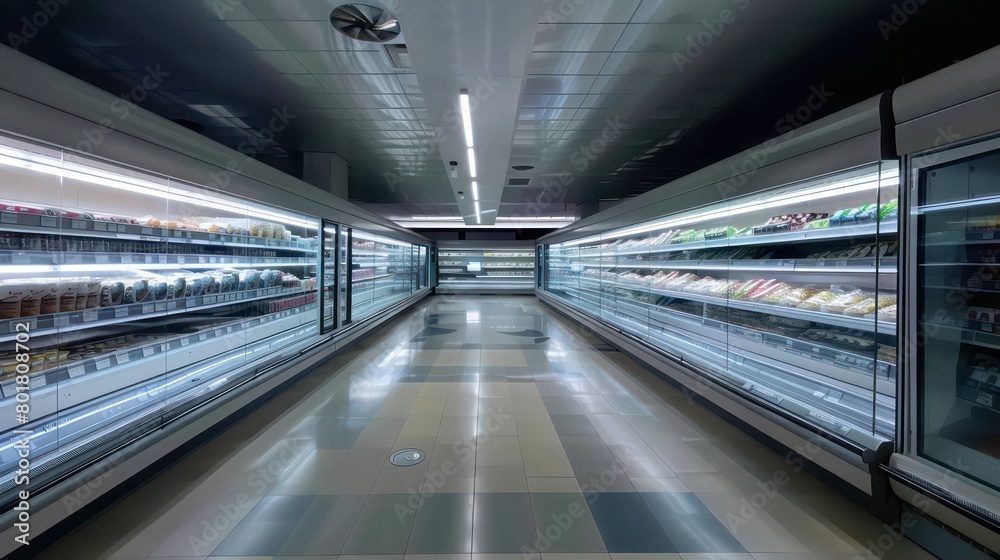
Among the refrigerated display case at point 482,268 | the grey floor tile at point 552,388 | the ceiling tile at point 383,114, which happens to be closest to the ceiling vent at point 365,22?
the ceiling tile at point 383,114

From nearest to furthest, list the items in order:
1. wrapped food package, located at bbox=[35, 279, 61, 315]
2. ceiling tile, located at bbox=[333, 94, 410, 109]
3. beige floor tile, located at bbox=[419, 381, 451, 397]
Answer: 1. wrapped food package, located at bbox=[35, 279, 61, 315]
2. beige floor tile, located at bbox=[419, 381, 451, 397]
3. ceiling tile, located at bbox=[333, 94, 410, 109]

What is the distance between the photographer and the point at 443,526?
201 cm

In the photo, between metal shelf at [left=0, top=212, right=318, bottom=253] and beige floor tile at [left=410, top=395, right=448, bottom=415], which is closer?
metal shelf at [left=0, top=212, right=318, bottom=253]

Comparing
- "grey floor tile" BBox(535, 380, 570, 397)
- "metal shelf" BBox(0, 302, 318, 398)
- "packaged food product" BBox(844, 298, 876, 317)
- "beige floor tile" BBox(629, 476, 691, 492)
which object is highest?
"packaged food product" BBox(844, 298, 876, 317)

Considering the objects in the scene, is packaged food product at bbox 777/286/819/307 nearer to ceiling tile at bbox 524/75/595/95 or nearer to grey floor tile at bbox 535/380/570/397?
grey floor tile at bbox 535/380/570/397

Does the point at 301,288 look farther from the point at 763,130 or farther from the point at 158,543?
the point at 763,130

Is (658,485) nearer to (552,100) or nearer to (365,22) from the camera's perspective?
(365,22)

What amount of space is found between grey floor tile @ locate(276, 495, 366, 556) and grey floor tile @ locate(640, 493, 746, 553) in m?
1.66

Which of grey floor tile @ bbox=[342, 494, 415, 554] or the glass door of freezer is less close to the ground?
the glass door of freezer

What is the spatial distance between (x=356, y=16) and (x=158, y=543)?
358 cm

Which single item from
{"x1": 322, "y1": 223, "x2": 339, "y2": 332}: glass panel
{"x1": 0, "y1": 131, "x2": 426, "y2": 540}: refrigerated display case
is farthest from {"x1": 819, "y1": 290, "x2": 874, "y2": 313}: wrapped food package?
{"x1": 322, "y1": 223, "x2": 339, "y2": 332}: glass panel

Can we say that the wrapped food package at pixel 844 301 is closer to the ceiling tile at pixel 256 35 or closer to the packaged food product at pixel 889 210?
the packaged food product at pixel 889 210

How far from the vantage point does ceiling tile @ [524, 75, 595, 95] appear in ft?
13.3

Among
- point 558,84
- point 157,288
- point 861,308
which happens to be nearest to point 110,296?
point 157,288
